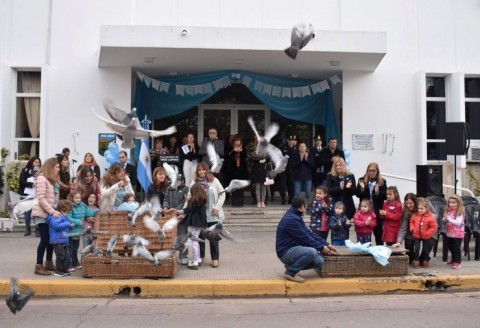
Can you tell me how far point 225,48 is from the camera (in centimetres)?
1223

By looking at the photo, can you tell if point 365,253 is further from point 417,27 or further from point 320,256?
point 417,27

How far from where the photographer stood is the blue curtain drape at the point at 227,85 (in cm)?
1398

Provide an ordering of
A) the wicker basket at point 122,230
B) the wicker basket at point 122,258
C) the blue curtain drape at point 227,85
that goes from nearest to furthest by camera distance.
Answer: the wicker basket at point 122,258, the wicker basket at point 122,230, the blue curtain drape at point 227,85

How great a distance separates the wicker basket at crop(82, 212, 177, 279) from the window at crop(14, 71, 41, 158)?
7.45 metres

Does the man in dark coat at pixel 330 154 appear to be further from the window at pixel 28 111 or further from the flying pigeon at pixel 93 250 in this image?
the window at pixel 28 111

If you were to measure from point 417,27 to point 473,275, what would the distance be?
29.2ft

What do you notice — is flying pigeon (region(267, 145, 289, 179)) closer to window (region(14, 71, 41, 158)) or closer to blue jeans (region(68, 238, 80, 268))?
blue jeans (region(68, 238, 80, 268))

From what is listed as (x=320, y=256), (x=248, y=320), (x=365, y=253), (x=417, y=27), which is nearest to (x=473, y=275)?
(x=365, y=253)

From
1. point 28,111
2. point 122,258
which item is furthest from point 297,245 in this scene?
point 28,111

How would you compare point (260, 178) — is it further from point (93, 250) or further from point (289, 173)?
point (93, 250)

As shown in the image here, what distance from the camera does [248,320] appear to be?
619 centimetres

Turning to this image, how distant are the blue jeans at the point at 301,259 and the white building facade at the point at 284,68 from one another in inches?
263

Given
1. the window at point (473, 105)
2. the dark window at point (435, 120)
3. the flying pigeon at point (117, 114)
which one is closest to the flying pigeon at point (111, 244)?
the flying pigeon at point (117, 114)

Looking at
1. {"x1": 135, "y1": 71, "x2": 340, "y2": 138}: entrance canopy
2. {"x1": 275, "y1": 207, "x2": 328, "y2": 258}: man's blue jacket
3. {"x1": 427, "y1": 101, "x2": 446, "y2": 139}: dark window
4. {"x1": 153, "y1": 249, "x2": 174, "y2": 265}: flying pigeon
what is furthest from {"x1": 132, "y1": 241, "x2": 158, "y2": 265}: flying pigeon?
{"x1": 427, "y1": 101, "x2": 446, "y2": 139}: dark window
